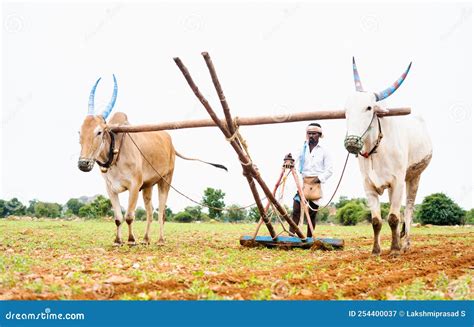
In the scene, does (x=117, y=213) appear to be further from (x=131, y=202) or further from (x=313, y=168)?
(x=313, y=168)

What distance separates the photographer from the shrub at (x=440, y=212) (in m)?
25.5

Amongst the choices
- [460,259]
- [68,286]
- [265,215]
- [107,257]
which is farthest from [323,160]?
[68,286]

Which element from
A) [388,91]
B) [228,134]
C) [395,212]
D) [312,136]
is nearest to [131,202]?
[228,134]

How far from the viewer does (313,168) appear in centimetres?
1034

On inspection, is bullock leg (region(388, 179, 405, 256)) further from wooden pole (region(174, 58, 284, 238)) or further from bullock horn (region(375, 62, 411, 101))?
wooden pole (region(174, 58, 284, 238))

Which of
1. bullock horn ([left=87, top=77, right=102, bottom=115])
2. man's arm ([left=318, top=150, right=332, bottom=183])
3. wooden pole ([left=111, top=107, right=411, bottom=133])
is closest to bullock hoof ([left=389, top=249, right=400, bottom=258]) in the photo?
wooden pole ([left=111, top=107, right=411, bottom=133])

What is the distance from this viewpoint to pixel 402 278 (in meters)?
5.80

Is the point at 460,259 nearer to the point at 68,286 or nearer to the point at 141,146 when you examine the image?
the point at 68,286

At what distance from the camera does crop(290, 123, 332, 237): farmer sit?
1027cm

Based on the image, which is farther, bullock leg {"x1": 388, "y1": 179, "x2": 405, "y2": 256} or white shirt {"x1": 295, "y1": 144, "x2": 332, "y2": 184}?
white shirt {"x1": 295, "y1": 144, "x2": 332, "y2": 184}

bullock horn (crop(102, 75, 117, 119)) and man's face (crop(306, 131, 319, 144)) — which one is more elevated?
bullock horn (crop(102, 75, 117, 119))

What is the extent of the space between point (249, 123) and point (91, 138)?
2.91 metres
